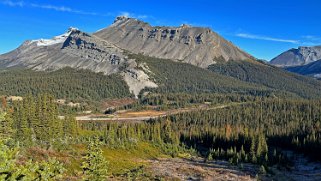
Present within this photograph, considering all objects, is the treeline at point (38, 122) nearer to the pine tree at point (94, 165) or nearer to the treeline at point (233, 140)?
the treeline at point (233, 140)

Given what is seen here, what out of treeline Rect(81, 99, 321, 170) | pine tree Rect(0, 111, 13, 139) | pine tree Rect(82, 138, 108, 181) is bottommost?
treeline Rect(81, 99, 321, 170)

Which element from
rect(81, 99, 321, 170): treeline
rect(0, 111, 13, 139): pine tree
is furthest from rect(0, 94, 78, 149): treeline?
rect(0, 111, 13, 139): pine tree

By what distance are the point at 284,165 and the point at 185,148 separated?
152 feet

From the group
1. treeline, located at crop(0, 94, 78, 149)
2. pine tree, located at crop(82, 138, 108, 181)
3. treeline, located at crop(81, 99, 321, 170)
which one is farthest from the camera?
treeline, located at crop(81, 99, 321, 170)

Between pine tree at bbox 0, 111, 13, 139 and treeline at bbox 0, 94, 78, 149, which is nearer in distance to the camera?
pine tree at bbox 0, 111, 13, 139

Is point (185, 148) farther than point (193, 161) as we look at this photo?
Yes

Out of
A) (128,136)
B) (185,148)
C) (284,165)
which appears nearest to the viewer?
(284,165)

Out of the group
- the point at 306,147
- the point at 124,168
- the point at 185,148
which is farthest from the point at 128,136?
the point at 306,147

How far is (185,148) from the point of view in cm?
16562

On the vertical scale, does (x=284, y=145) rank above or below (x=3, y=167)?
below

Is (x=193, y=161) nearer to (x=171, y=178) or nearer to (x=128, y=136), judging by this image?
(x=128, y=136)

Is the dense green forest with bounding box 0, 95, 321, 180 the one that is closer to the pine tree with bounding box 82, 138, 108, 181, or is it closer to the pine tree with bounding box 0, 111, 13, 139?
the pine tree with bounding box 82, 138, 108, 181

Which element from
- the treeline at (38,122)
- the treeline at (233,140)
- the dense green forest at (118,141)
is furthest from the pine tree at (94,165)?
the treeline at (233,140)

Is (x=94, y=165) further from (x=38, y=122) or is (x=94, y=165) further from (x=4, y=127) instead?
(x=38, y=122)
